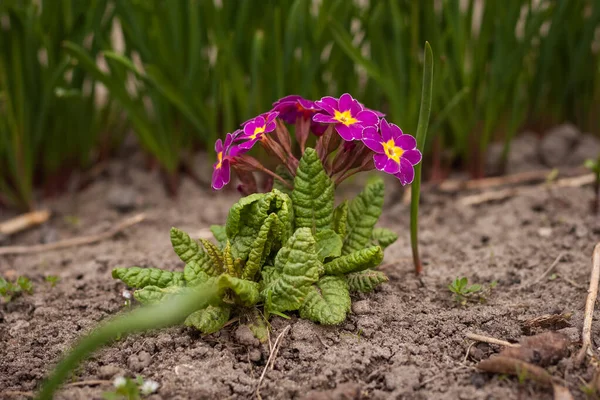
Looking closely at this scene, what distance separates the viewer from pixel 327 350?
1.50 meters

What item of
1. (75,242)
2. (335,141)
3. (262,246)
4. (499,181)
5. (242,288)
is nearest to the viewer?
(242,288)

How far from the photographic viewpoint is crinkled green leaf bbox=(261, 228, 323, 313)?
1502 millimetres

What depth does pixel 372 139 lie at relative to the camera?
1559 mm

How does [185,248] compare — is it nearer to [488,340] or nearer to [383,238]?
[383,238]

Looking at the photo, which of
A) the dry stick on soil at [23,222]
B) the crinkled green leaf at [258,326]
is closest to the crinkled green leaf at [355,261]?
the crinkled green leaf at [258,326]

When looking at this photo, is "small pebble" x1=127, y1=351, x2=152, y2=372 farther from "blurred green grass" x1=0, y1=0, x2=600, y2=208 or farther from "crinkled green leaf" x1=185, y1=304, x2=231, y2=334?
"blurred green grass" x1=0, y1=0, x2=600, y2=208

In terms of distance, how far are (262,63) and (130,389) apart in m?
1.48

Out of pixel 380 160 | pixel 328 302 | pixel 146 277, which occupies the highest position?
pixel 380 160

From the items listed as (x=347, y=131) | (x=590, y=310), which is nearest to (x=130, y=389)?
(x=347, y=131)

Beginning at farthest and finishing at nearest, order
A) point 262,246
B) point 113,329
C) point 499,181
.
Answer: point 499,181 < point 262,246 < point 113,329

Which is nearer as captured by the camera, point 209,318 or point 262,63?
point 209,318

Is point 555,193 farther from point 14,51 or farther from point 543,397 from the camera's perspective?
point 14,51

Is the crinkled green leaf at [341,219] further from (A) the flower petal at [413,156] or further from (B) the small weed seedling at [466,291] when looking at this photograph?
(B) the small weed seedling at [466,291]

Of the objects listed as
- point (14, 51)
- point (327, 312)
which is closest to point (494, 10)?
point (327, 312)
